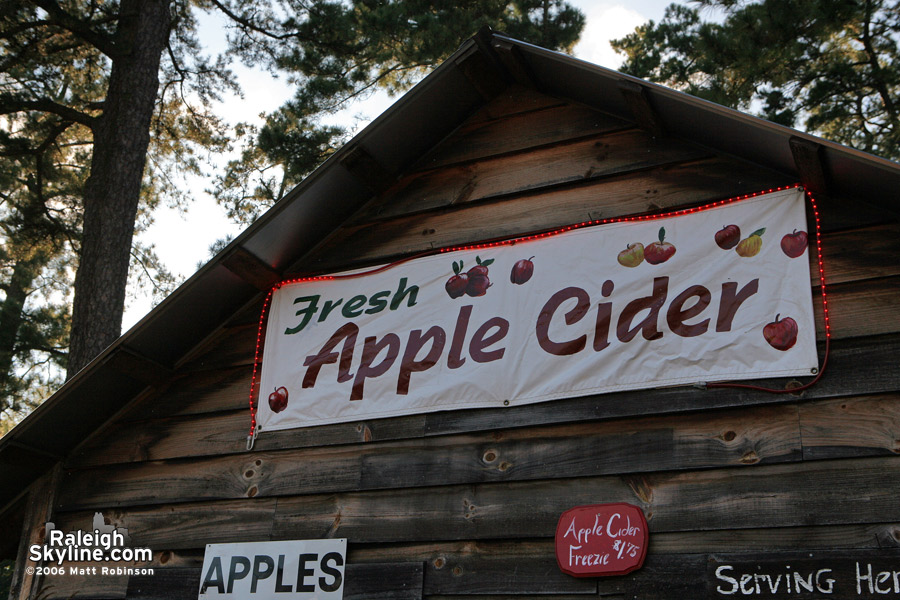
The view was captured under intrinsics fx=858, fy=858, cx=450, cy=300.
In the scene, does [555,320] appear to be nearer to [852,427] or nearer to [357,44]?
[852,427]

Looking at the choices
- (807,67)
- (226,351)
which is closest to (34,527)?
(226,351)

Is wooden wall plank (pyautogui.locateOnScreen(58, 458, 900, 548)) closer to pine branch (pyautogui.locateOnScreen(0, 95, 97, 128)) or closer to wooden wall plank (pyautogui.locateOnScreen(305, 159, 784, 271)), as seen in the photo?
wooden wall plank (pyautogui.locateOnScreen(305, 159, 784, 271))

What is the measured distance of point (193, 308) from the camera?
5.52 m

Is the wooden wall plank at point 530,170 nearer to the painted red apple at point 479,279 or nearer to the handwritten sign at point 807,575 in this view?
the painted red apple at point 479,279

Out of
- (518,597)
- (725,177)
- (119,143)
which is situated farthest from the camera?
(119,143)

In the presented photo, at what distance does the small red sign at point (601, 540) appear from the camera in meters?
3.98

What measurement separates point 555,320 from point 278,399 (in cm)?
183

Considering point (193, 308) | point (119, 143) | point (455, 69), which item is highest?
point (119, 143)

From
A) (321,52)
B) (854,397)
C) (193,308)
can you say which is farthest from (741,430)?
(321,52)

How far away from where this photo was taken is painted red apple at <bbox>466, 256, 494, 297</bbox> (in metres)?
5.08

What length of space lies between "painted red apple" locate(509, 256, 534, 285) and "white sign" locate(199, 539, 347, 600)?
1764 mm

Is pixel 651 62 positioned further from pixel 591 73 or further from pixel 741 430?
pixel 741 430

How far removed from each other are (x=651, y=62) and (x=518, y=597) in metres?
11.3

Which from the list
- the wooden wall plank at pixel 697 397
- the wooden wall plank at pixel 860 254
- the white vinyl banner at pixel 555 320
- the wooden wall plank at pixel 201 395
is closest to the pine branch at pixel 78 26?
the wooden wall plank at pixel 201 395
